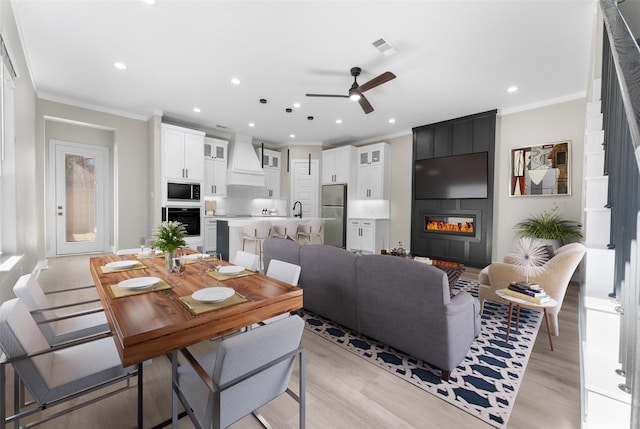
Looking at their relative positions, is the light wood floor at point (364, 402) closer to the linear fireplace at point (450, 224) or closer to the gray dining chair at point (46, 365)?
the gray dining chair at point (46, 365)

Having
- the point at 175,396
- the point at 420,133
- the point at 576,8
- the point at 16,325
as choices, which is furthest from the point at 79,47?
the point at 420,133

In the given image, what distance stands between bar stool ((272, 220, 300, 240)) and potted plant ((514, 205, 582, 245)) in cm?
415

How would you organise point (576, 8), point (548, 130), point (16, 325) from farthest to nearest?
point (548, 130), point (576, 8), point (16, 325)

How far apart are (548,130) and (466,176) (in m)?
1.44

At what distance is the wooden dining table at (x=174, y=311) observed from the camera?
1083mm

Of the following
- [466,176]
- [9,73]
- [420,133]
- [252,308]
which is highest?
[420,133]

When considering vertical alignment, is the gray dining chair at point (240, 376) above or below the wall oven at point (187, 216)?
below

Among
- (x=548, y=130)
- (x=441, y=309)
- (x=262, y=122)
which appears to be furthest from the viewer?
(x=262, y=122)

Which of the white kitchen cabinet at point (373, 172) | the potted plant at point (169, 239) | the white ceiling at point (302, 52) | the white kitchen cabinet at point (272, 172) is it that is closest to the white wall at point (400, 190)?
the white kitchen cabinet at point (373, 172)

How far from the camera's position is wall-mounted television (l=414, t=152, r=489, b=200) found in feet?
17.3

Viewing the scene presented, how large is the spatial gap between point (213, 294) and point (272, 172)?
6620 mm

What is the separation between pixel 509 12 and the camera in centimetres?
252

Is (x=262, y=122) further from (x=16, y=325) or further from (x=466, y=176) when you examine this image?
(x=16, y=325)

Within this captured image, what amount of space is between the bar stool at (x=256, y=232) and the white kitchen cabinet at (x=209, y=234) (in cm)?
166
